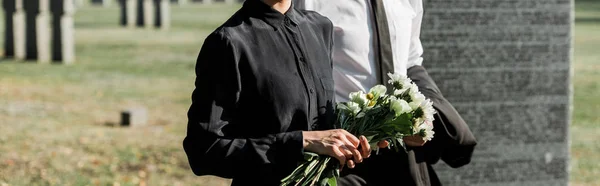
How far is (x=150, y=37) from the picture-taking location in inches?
1037

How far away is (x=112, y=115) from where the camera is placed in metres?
13.6

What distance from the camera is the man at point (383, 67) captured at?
3.99 meters

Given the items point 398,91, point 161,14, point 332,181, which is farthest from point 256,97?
point 161,14

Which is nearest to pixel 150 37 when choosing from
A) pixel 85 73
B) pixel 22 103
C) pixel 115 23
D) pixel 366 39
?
pixel 115 23

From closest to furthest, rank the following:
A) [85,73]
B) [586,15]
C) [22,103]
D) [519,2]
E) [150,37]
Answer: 1. [519,2]
2. [22,103]
3. [85,73]
4. [150,37]
5. [586,15]

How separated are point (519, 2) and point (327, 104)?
10.8 ft

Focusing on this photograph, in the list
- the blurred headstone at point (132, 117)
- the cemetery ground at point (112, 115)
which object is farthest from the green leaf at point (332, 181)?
the blurred headstone at point (132, 117)

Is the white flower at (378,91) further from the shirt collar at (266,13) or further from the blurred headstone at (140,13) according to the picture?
the blurred headstone at (140,13)

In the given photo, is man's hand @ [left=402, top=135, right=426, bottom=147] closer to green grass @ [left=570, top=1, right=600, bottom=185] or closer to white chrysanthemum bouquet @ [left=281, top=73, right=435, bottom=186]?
white chrysanthemum bouquet @ [left=281, top=73, right=435, bottom=186]

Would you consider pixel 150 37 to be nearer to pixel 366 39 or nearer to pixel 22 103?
pixel 22 103

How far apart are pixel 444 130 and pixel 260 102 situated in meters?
1.06

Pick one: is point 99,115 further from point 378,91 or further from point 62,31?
point 378,91

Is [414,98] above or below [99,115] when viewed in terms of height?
above

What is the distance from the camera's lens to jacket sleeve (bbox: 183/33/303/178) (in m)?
3.25
